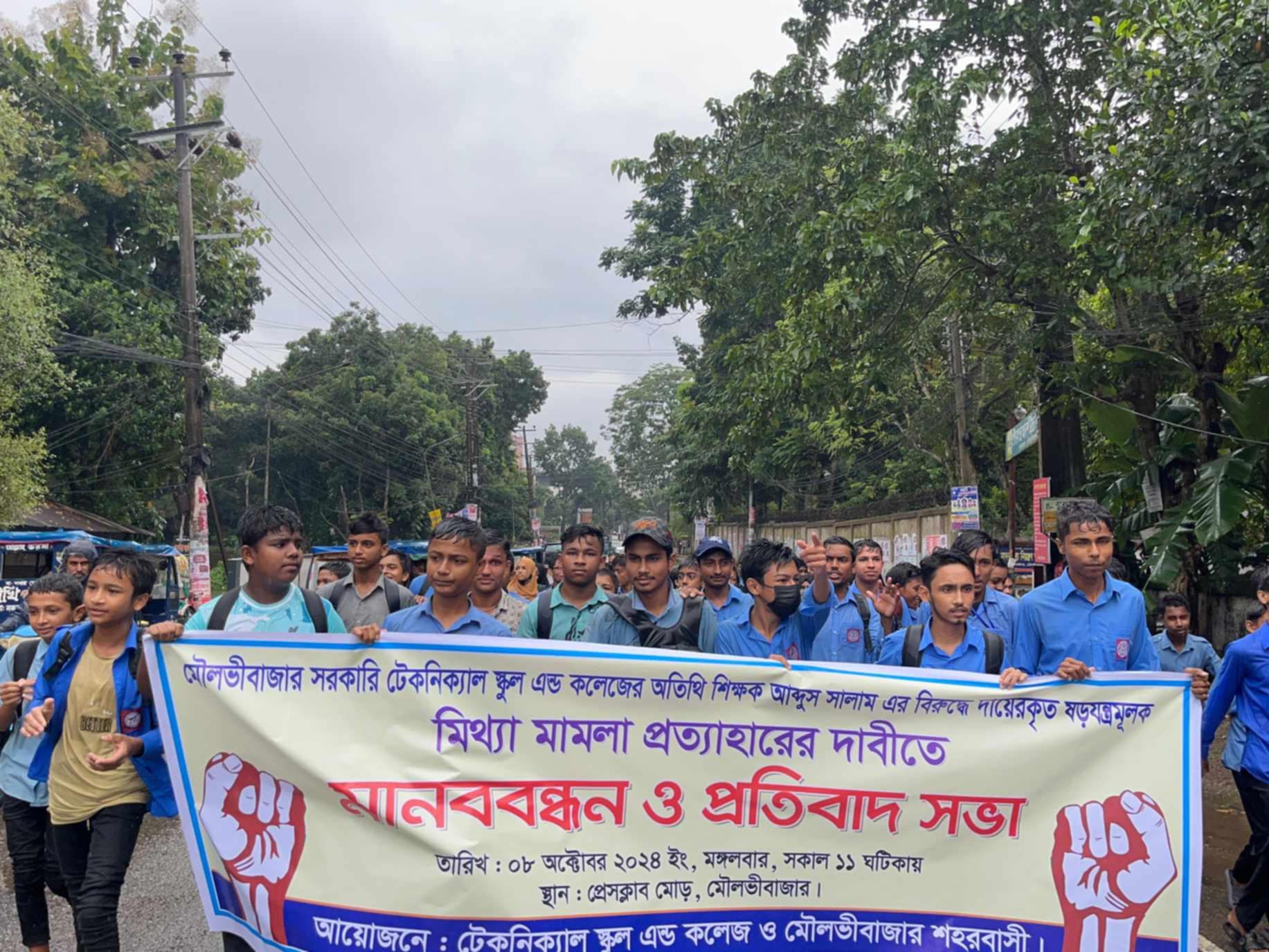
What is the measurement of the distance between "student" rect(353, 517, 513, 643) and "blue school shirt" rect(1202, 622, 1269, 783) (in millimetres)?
2800

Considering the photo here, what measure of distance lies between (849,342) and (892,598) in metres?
5.57

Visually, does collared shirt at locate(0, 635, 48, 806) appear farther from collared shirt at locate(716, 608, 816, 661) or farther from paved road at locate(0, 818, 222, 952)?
collared shirt at locate(716, 608, 816, 661)

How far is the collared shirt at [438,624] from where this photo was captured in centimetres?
415

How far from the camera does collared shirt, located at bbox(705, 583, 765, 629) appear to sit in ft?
17.2

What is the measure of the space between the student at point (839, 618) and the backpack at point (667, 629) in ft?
2.91

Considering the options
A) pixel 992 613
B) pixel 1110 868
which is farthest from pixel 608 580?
pixel 1110 868

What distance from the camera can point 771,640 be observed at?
4875 millimetres

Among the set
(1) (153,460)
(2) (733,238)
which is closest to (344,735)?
(2) (733,238)

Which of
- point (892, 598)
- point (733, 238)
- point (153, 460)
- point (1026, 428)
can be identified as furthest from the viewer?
point (153, 460)

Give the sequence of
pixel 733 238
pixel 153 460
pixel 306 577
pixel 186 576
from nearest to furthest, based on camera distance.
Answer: pixel 733 238 < pixel 306 577 < pixel 186 576 < pixel 153 460

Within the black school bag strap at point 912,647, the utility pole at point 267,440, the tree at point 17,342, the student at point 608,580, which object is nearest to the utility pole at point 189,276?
the tree at point 17,342

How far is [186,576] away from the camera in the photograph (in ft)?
69.6

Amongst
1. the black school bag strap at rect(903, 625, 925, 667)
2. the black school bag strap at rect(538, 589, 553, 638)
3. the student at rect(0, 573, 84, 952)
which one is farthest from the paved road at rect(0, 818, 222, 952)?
the black school bag strap at rect(903, 625, 925, 667)

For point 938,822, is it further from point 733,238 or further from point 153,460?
point 153,460
